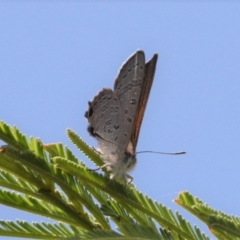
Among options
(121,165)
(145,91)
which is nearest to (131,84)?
(145,91)

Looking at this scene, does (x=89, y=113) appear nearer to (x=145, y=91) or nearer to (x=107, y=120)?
(x=107, y=120)

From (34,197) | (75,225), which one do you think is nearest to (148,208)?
(75,225)

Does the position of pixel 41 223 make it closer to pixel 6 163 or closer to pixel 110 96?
pixel 6 163

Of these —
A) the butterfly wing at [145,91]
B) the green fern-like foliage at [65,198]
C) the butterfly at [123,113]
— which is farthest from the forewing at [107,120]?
the green fern-like foliage at [65,198]

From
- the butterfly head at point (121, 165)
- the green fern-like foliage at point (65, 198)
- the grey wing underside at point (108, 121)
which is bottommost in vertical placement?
the green fern-like foliage at point (65, 198)

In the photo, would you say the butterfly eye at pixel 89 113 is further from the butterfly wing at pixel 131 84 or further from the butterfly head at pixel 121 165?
the butterfly head at pixel 121 165

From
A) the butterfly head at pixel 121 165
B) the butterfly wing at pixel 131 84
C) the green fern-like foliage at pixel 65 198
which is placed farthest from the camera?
the butterfly wing at pixel 131 84

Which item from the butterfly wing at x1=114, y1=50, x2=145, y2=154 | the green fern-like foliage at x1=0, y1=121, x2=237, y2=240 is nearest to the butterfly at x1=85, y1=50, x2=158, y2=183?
the butterfly wing at x1=114, y1=50, x2=145, y2=154
